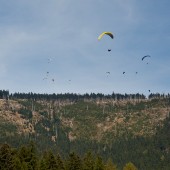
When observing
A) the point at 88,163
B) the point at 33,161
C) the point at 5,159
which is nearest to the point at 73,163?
the point at 88,163

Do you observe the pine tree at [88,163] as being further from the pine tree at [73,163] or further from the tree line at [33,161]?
the pine tree at [73,163]

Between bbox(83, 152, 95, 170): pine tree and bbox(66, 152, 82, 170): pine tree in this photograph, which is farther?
bbox(83, 152, 95, 170): pine tree

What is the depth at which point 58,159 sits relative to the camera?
90438 mm

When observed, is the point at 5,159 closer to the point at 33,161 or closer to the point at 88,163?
the point at 33,161

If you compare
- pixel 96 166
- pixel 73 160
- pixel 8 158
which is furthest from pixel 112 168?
pixel 8 158

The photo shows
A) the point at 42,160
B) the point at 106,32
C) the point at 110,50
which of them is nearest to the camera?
the point at 110,50

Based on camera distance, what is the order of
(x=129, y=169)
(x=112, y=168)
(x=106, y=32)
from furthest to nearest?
(x=129, y=169), (x=112, y=168), (x=106, y=32)

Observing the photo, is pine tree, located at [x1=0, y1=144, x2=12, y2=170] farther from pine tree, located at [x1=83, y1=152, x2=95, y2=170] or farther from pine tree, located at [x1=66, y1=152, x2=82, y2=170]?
pine tree, located at [x1=83, y1=152, x2=95, y2=170]

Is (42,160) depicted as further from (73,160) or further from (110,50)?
(110,50)

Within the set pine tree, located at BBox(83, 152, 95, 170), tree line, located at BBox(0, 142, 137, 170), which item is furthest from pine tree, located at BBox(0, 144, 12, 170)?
pine tree, located at BBox(83, 152, 95, 170)

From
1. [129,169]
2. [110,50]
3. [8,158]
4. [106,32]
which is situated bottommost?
[129,169]

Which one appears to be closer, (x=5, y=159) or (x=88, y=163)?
(x=5, y=159)

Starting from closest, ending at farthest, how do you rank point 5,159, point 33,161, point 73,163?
point 5,159 → point 33,161 → point 73,163

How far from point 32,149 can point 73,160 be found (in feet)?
35.3
